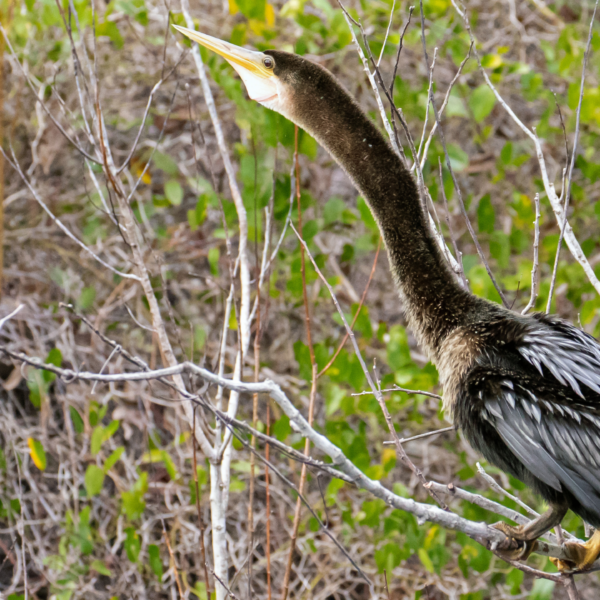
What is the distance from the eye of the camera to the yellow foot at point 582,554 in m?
1.52

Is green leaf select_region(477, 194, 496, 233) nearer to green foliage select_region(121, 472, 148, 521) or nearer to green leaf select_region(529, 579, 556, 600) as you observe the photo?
green leaf select_region(529, 579, 556, 600)

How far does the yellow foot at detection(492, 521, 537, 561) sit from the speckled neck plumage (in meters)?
0.47

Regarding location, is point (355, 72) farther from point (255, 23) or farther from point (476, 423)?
point (476, 423)

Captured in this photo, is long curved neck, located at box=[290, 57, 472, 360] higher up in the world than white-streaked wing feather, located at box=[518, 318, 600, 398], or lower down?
higher up

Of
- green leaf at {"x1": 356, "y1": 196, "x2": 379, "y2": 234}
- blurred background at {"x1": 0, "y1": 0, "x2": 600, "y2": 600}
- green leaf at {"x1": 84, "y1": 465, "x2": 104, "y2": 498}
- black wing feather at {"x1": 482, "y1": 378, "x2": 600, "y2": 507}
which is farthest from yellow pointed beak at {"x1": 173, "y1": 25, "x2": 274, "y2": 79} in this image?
green leaf at {"x1": 84, "y1": 465, "x2": 104, "y2": 498}

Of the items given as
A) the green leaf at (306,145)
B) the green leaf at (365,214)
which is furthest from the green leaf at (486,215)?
the green leaf at (306,145)

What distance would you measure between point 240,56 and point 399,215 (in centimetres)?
74

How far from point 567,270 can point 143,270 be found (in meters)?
2.10

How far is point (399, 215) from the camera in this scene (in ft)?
5.55

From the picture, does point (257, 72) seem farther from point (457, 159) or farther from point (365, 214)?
point (457, 159)

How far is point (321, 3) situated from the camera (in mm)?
2834

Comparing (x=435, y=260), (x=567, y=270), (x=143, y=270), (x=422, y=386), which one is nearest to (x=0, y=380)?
(x=143, y=270)

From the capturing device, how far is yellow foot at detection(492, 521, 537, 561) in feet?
4.94

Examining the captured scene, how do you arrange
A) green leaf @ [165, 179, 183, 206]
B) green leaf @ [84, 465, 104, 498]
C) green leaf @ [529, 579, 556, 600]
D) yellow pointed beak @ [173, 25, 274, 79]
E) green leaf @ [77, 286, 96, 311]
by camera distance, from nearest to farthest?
yellow pointed beak @ [173, 25, 274, 79], green leaf @ [529, 579, 556, 600], green leaf @ [84, 465, 104, 498], green leaf @ [165, 179, 183, 206], green leaf @ [77, 286, 96, 311]
